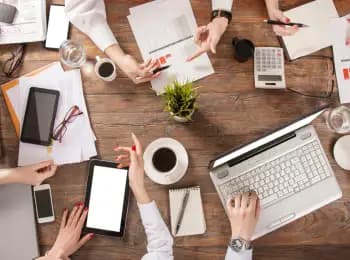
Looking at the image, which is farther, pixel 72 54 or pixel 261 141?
pixel 72 54

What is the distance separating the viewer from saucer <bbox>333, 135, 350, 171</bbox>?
1.35m

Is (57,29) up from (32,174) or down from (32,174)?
up

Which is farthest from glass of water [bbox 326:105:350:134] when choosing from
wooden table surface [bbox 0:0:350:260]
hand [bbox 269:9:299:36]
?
hand [bbox 269:9:299:36]

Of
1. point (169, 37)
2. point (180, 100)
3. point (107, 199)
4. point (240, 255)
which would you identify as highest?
point (169, 37)

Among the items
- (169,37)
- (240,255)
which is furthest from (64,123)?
(240,255)

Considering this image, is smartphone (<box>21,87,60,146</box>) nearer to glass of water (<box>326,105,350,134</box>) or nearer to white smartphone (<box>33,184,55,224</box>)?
white smartphone (<box>33,184,55,224</box>)

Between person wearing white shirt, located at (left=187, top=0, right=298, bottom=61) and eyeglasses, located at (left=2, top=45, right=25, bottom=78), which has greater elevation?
person wearing white shirt, located at (left=187, top=0, right=298, bottom=61)

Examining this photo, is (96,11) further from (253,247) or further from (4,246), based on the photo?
(253,247)

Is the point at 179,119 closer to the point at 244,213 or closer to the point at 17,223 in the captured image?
the point at 244,213

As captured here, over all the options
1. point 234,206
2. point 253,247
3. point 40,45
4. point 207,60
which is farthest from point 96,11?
point 253,247

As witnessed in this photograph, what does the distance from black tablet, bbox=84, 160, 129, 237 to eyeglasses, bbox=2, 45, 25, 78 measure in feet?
1.35

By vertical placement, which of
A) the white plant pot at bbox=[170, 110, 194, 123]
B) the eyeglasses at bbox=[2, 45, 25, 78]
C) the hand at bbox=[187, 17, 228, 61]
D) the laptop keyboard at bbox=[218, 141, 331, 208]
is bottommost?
the laptop keyboard at bbox=[218, 141, 331, 208]

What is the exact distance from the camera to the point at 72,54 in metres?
1.37

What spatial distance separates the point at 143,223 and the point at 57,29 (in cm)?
66
